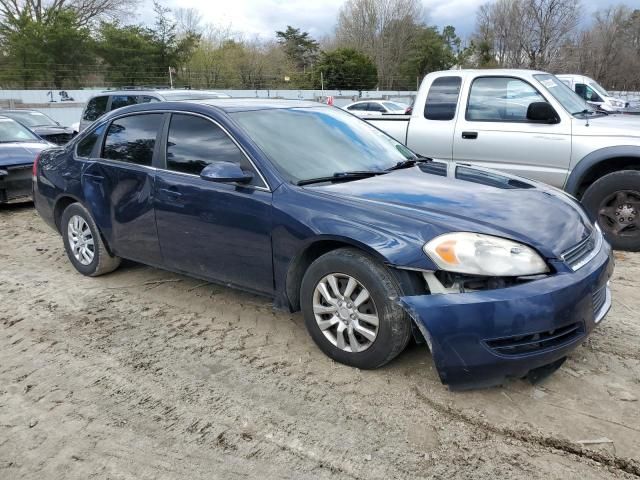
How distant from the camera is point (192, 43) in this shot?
120ft

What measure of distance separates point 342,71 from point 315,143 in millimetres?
39340

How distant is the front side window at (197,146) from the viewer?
3.84m

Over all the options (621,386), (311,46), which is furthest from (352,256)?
(311,46)

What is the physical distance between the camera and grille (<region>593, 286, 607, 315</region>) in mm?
2979

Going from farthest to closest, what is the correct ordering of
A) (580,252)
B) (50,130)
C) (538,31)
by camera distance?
(538,31) → (50,130) → (580,252)


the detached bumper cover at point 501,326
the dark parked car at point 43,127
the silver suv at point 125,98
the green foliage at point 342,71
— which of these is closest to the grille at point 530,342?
the detached bumper cover at point 501,326

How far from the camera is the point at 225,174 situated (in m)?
3.54

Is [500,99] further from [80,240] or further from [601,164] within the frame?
[80,240]

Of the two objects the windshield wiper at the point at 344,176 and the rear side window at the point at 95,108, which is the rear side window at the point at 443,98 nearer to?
the windshield wiper at the point at 344,176

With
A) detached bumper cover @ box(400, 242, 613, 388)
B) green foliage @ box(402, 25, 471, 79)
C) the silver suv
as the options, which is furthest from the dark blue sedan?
green foliage @ box(402, 25, 471, 79)

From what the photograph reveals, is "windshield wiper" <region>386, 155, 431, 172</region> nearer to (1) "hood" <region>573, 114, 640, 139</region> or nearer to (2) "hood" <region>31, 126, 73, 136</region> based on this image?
(1) "hood" <region>573, 114, 640, 139</region>

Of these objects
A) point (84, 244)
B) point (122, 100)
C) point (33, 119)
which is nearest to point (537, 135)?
point (84, 244)

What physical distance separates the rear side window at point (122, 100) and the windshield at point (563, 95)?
6.79 meters

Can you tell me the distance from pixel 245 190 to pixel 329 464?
1.87 meters
